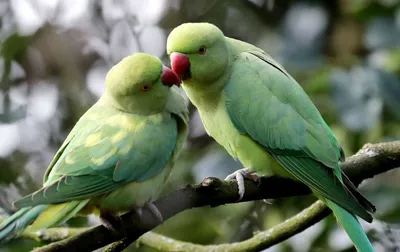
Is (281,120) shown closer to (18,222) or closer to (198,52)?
(198,52)

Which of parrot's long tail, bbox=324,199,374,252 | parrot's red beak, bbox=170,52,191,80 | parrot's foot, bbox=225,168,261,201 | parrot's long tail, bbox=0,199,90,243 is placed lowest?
parrot's long tail, bbox=324,199,374,252

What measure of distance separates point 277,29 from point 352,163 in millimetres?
1739

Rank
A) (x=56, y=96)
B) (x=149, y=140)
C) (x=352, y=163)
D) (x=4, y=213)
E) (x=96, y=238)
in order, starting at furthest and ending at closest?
(x=56, y=96) → (x=4, y=213) → (x=352, y=163) → (x=149, y=140) → (x=96, y=238)

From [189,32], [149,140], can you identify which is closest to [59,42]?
[189,32]

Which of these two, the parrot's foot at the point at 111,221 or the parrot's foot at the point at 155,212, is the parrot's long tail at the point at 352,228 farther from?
the parrot's foot at the point at 111,221

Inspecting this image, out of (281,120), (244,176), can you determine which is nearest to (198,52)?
(281,120)

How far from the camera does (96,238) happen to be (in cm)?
200

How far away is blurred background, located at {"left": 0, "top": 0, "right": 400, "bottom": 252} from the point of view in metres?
3.27

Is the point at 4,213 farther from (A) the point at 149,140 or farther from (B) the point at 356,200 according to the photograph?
(B) the point at 356,200

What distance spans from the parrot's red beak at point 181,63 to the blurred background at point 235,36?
789 mm

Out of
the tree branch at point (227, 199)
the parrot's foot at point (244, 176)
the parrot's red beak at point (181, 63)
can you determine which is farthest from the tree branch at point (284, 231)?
the parrot's red beak at point (181, 63)

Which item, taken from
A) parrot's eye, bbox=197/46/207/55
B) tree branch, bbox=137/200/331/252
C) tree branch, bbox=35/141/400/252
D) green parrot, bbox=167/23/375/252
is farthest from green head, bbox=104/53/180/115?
tree branch, bbox=137/200/331/252

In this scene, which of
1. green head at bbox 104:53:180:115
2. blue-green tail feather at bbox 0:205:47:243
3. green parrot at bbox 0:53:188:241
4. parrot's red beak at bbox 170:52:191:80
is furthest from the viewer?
parrot's red beak at bbox 170:52:191:80

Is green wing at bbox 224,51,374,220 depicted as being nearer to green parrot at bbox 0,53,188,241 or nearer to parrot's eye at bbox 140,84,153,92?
green parrot at bbox 0,53,188,241
